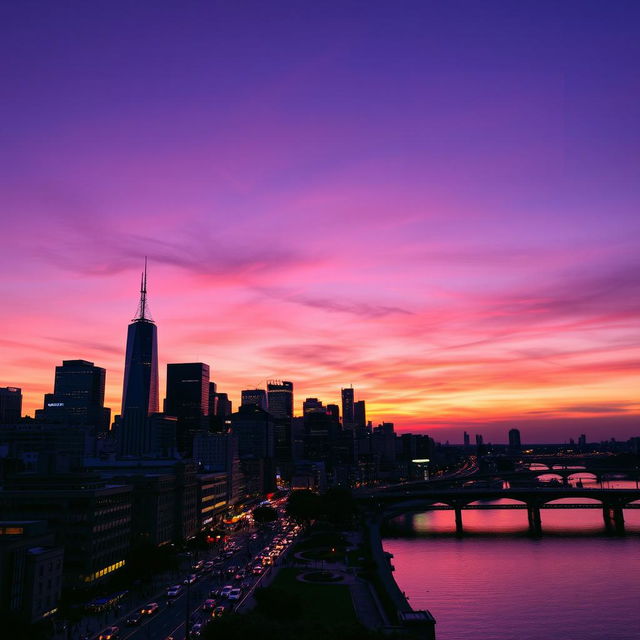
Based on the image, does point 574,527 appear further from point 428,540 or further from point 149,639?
point 149,639

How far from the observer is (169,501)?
120500 millimetres

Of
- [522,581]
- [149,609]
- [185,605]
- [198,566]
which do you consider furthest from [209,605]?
[522,581]

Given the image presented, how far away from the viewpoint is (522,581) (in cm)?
10144

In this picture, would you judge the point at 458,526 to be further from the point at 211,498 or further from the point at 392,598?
the point at 392,598

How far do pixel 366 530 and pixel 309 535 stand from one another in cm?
1637

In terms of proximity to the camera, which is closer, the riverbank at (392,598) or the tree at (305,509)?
the riverbank at (392,598)

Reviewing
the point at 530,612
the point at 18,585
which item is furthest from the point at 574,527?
the point at 18,585

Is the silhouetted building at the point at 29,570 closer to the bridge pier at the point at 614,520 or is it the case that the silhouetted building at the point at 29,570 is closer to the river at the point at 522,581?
the river at the point at 522,581

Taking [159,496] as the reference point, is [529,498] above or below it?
below

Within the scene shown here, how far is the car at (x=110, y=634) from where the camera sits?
2504 inches

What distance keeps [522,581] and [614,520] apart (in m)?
93.9

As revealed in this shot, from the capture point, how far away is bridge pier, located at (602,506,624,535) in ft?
540

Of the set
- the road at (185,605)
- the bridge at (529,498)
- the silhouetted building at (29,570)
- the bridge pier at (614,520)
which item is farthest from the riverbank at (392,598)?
the bridge pier at (614,520)

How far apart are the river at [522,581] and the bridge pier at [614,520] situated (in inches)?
117
